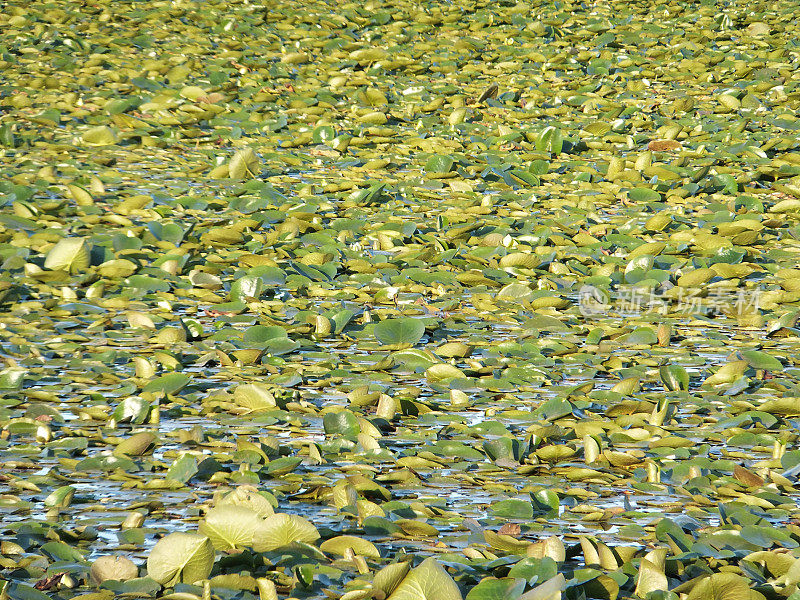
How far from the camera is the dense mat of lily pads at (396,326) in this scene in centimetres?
154

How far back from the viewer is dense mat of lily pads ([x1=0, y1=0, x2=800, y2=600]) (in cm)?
154

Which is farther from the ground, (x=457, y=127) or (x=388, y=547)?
(x=457, y=127)

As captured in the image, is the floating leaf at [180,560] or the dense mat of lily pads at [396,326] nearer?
the floating leaf at [180,560]

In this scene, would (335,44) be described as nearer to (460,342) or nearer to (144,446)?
(460,342)

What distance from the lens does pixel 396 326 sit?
251cm

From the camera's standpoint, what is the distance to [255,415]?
80.8 inches

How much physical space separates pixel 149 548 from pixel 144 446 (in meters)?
0.38

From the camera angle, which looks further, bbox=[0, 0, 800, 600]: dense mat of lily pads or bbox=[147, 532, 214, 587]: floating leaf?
bbox=[0, 0, 800, 600]: dense mat of lily pads

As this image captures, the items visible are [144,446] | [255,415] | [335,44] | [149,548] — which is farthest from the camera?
[335,44]

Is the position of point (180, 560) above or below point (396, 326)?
below

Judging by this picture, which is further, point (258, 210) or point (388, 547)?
point (258, 210)

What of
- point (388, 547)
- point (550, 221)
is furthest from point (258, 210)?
point (388, 547)

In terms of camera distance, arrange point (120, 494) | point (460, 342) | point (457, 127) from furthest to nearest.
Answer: point (457, 127) → point (460, 342) → point (120, 494)

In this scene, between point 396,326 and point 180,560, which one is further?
point 396,326
